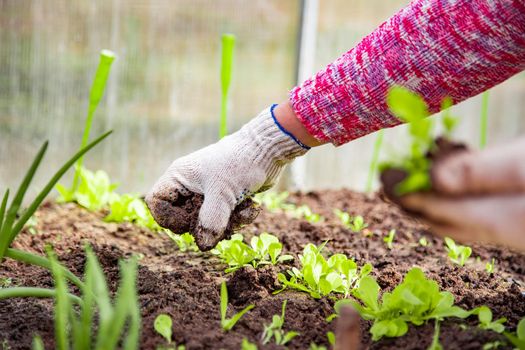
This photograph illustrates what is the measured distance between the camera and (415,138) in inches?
39.4

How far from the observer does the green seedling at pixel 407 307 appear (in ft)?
4.14

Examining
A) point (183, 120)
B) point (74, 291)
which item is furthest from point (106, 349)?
point (183, 120)

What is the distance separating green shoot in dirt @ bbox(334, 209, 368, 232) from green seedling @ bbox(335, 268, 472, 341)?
912 millimetres

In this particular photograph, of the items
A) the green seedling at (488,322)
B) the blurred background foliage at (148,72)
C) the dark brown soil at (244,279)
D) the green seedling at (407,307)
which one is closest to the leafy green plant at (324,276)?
the dark brown soil at (244,279)

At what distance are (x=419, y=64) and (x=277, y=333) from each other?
0.53m

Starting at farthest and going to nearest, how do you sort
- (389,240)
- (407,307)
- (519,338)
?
(389,240), (407,307), (519,338)

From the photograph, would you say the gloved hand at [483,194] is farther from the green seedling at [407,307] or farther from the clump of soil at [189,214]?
the clump of soil at [189,214]

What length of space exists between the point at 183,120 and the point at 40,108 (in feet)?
2.14

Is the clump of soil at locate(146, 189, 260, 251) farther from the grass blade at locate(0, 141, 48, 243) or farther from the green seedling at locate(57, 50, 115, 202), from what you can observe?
the green seedling at locate(57, 50, 115, 202)

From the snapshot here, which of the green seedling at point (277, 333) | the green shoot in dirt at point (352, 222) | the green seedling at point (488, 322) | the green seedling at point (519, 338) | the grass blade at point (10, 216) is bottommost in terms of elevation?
the green shoot in dirt at point (352, 222)

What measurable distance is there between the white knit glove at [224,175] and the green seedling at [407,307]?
367 mm

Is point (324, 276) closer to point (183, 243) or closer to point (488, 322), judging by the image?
point (488, 322)

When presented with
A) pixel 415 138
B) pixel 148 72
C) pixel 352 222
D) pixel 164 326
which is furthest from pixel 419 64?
pixel 148 72

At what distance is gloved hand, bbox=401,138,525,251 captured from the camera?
0.97 meters
